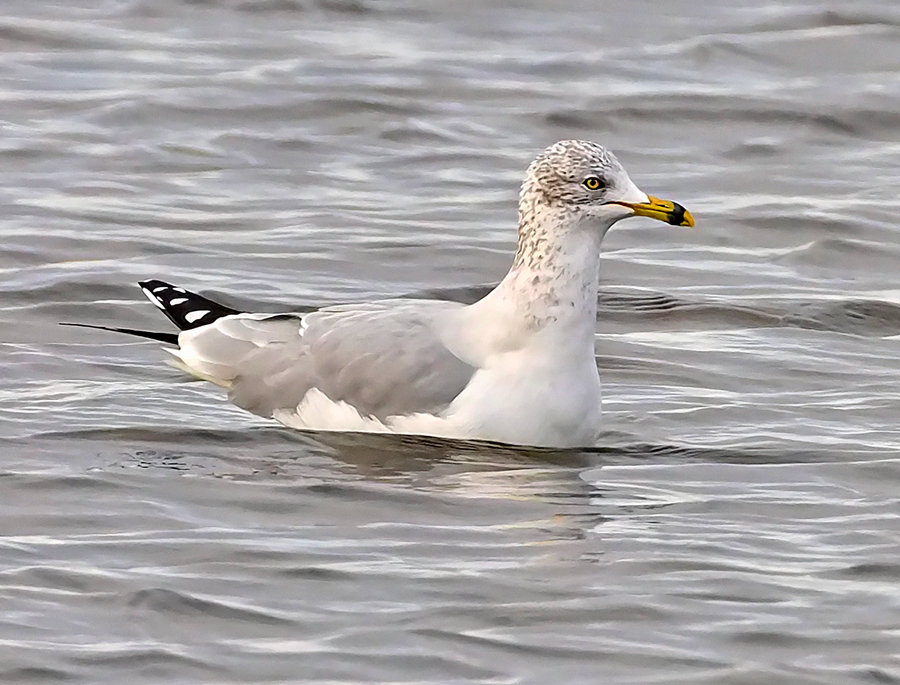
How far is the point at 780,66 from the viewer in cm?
1535

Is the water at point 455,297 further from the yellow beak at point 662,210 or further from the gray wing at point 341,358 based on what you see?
the yellow beak at point 662,210

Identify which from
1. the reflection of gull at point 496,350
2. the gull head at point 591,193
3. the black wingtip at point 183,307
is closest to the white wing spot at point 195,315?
the black wingtip at point 183,307

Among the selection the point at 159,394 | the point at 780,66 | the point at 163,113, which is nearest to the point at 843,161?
the point at 780,66

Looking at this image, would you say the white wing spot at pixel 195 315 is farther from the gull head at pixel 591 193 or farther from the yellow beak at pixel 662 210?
the yellow beak at pixel 662 210

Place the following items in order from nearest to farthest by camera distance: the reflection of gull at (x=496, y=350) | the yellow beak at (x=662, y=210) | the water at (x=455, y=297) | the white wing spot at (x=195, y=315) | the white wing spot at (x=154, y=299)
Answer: the water at (x=455, y=297) < the reflection of gull at (x=496, y=350) < the yellow beak at (x=662, y=210) < the white wing spot at (x=195, y=315) < the white wing spot at (x=154, y=299)

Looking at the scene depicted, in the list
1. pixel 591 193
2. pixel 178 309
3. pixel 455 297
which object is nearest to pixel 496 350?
pixel 591 193

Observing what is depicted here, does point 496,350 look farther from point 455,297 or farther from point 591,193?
point 455,297

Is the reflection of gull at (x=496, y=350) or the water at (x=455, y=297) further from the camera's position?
the reflection of gull at (x=496, y=350)

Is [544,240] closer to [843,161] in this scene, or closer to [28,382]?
[28,382]

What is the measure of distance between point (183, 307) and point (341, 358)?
1.03 meters

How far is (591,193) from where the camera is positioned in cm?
796

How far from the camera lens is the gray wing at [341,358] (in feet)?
25.4

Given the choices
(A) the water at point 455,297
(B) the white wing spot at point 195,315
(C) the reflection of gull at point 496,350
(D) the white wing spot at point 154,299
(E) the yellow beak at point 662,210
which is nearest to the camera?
(A) the water at point 455,297

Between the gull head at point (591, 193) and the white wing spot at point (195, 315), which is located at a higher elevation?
the gull head at point (591, 193)
